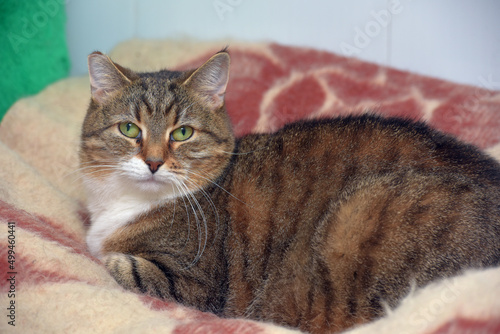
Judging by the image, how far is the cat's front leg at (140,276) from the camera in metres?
1.99

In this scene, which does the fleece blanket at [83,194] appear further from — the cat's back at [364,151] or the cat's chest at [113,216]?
the cat's back at [364,151]

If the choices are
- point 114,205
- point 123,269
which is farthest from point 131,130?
point 123,269

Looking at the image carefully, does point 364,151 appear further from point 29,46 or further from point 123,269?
point 29,46

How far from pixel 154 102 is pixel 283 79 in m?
1.47

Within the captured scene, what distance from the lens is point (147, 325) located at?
1689 millimetres

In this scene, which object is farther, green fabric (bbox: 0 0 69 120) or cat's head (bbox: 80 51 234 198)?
green fabric (bbox: 0 0 69 120)

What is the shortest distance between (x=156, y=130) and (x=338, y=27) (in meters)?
1.84

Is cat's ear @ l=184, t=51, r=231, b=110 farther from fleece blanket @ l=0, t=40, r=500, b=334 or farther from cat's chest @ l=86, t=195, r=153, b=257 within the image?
fleece blanket @ l=0, t=40, r=500, b=334

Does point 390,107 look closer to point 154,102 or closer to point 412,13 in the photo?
point 412,13

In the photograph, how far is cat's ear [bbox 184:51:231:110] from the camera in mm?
2307

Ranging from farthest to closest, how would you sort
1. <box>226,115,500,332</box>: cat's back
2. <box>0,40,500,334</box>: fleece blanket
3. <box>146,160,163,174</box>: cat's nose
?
1. <box>146,160,163,174</box>: cat's nose
2. <box>226,115,500,332</box>: cat's back
3. <box>0,40,500,334</box>: fleece blanket

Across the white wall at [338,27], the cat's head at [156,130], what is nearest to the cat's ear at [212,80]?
the cat's head at [156,130]

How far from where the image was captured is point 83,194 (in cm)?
297

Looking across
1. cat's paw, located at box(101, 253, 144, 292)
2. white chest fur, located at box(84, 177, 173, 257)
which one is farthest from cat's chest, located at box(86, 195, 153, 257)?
cat's paw, located at box(101, 253, 144, 292)
